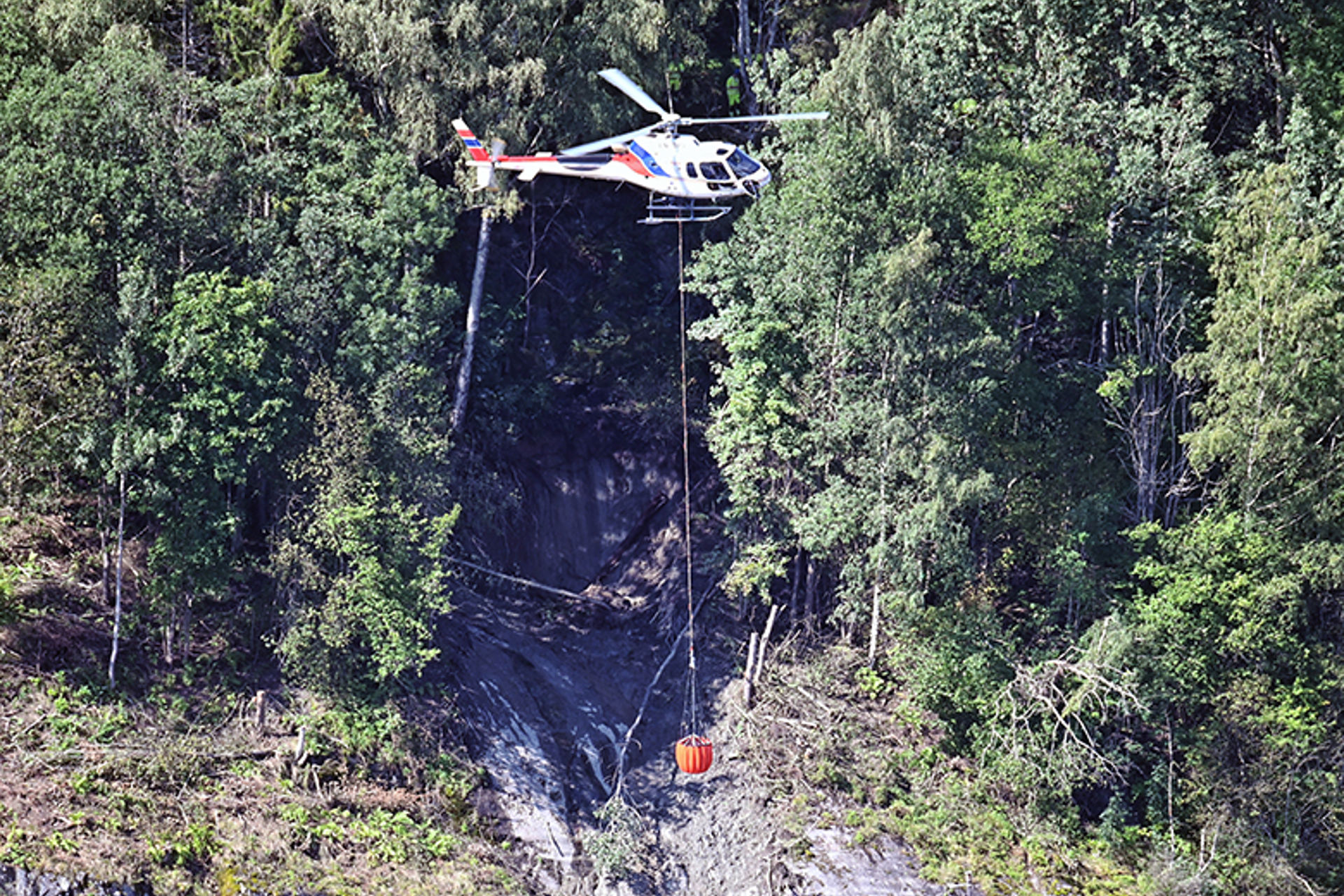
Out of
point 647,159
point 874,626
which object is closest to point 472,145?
point 647,159

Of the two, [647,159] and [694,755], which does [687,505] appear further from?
[647,159]

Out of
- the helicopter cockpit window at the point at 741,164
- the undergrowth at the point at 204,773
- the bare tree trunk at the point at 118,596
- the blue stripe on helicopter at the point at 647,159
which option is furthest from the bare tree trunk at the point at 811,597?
the bare tree trunk at the point at 118,596

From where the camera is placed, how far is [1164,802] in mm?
33938

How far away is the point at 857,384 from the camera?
115ft

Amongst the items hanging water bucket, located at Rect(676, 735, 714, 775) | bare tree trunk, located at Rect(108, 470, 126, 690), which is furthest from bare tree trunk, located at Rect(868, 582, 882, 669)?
bare tree trunk, located at Rect(108, 470, 126, 690)

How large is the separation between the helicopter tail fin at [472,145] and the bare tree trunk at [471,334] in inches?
103

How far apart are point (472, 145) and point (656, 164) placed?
10.5 ft

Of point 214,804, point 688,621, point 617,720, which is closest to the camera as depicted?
point 214,804

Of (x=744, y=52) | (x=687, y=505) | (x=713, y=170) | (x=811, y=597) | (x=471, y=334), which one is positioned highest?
(x=744, y=52)

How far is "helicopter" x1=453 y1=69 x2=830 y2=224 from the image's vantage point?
33.3 metres

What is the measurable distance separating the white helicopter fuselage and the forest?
1241mm

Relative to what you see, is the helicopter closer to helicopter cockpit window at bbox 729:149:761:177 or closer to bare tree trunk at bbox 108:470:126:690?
helicopter cockpit window at bbox 729:149:761:177

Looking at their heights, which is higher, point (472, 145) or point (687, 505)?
point (472, 145)

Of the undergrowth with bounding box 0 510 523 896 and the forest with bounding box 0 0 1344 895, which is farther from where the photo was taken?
the forest with bounding box 0 0 1344 895
